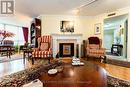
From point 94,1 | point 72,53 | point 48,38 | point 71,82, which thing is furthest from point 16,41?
point 71,82

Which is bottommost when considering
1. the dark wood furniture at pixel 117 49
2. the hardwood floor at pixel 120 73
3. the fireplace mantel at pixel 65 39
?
the hardwood floor at pixel 120 73

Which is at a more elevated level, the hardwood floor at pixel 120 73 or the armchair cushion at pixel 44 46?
the armchair cushion at pixel 44 46

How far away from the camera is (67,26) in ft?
25.3

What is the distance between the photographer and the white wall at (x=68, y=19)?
25.1ft

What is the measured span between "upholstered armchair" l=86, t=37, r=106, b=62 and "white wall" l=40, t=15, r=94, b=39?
1.07m

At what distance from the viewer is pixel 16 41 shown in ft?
37.9

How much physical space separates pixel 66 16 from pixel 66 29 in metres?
0.69

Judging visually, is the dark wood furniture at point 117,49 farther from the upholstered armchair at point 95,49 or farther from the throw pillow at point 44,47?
the throw pillow at point 44,47

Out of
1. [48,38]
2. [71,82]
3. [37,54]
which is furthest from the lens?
[48,38]

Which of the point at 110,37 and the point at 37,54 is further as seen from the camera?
the point at 110,37

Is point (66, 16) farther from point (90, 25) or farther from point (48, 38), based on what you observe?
point (48, 38)

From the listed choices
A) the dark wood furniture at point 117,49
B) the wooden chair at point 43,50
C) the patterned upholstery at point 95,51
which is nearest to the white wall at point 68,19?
the patterned upholstery at point 95,51

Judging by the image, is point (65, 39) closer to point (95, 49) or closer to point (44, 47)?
point (95, 49)

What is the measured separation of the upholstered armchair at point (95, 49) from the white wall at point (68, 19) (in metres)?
1.07
